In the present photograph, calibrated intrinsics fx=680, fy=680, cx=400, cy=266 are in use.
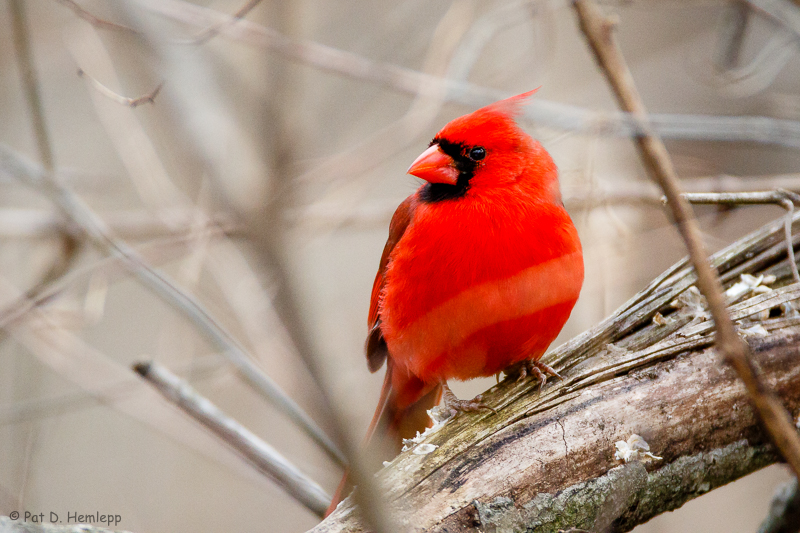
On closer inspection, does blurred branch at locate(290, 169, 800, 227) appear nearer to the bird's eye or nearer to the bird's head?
the bird's head

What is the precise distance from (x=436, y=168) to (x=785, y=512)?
59.4 inches

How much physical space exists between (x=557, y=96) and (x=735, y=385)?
3.07 metres

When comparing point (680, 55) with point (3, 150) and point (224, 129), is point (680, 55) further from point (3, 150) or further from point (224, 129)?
point (3, 150)

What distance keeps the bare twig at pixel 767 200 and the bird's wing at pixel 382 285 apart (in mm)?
981

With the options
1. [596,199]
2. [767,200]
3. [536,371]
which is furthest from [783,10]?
[536,371]

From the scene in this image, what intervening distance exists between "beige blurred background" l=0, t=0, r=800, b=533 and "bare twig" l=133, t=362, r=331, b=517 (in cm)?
32

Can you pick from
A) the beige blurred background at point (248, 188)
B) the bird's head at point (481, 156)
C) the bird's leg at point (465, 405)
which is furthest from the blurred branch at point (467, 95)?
the bird's leg at point (465, 405)

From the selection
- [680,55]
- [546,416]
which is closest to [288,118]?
A: [546,416]

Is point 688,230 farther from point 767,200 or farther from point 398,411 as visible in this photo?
point 398,411

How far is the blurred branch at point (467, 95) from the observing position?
307cm

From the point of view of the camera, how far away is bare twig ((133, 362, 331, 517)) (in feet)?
5.87

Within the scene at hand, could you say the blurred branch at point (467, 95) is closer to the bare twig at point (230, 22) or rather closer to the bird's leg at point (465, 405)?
the bare twig at point (230, 22)

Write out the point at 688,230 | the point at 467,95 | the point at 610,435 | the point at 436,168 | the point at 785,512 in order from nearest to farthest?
1. the point at 688,230
2. the point at 610,435
3. the point at 785,512
4. the point at 436,168
5. the point at 467,95

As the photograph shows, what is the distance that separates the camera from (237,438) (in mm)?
1859
